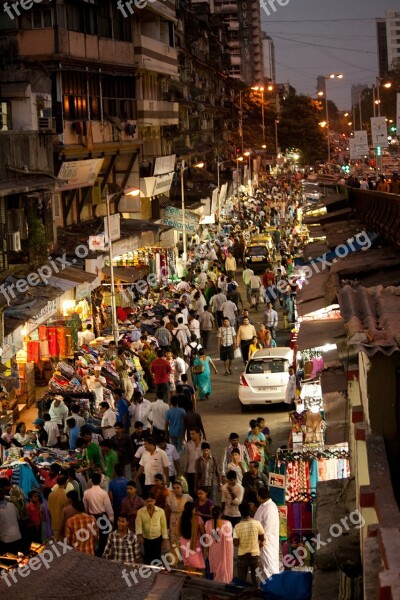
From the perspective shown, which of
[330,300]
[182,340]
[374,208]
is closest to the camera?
[330,300]

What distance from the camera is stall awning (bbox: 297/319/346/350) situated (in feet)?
36.5

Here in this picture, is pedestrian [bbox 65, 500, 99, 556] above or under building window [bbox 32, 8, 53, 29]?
under

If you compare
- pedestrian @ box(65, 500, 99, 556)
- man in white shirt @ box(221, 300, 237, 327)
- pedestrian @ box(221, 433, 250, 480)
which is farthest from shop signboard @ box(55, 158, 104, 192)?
pedestrian @ box(65, 500, 99, 556)

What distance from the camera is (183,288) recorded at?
113 ft

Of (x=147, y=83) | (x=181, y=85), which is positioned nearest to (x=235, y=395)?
(x=147, y=83)

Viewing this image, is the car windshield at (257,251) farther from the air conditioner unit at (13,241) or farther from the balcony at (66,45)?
the air conditioner unit at (13,241)

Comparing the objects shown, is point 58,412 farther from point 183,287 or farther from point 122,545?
point 183,287

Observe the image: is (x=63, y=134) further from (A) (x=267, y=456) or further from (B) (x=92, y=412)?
(A) (x=267, y=456)

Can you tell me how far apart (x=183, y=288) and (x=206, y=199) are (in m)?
21.3

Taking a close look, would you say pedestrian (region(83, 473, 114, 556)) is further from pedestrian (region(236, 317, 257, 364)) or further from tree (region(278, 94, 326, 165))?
tree (region(278, 94, 326, 165))

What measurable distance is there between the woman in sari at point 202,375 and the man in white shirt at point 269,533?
10.5 metres

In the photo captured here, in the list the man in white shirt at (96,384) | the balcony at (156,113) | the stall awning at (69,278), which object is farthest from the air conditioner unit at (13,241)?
the balcony at (156,113)

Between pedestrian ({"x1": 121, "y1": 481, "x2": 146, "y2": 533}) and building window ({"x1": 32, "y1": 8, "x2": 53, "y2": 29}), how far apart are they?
2006 centimetres

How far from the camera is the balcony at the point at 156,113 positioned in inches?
1677
